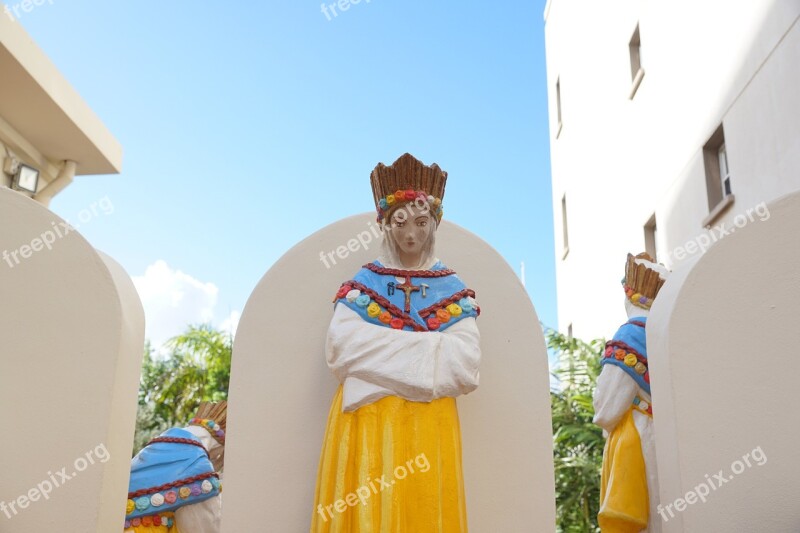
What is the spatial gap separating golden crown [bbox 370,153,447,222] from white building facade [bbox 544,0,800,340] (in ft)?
5.20

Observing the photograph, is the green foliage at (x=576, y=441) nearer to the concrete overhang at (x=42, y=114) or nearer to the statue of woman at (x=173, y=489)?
the statue of woman at (x=173, y=489)

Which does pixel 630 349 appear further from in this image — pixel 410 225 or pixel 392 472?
pixel 392 472

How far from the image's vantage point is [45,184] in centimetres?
1047

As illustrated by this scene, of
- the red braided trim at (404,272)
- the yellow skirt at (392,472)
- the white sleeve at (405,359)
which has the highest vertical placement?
the red braided trim at (404,272)

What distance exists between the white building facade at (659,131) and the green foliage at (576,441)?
76.3 inches

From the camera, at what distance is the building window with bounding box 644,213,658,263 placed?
1208cm

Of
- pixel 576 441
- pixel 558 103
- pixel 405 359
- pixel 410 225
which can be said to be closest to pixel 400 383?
pixel 405 359

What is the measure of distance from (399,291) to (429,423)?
0.76 metres

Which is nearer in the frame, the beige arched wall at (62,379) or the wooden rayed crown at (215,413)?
the beige arched wall at (62,379)

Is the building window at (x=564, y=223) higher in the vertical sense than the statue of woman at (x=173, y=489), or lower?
higher

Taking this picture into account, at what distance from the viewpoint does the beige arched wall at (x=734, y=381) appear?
403cm

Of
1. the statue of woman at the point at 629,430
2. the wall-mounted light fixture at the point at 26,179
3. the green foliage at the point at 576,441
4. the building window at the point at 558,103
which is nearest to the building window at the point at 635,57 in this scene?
the green foliage at the point at 576,441

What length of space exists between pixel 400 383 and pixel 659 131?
8951mm

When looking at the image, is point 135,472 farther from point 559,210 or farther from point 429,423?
point 559,210
